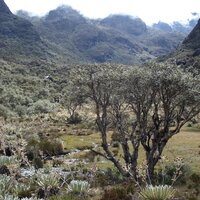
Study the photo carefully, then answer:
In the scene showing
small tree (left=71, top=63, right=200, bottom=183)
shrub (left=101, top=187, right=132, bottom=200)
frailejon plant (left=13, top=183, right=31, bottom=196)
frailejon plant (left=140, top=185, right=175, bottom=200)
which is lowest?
shrub (left=101, top=187, right=132, bottom=200)

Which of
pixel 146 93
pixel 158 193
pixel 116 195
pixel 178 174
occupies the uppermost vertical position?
pixel 146 93

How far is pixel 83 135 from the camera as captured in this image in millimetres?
61219

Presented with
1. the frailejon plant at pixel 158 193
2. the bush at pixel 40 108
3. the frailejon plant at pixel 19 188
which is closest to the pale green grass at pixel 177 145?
the frailejon plant at pixel 19 188

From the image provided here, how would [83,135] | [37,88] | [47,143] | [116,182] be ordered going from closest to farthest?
[116,182]
[47,143]
[83,135]
[37,88]

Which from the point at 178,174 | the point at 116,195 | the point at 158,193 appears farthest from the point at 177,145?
the point at 158,193

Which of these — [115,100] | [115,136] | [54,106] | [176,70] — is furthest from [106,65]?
[54,106]

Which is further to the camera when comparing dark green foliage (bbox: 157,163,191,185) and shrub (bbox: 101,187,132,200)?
dark green foliage (bbox: 157,163,191,185)

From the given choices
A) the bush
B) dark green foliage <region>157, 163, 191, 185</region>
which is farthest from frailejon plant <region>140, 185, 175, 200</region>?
the bush

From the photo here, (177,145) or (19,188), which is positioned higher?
(19,188)

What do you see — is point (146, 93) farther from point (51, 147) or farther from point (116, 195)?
point (51, 147)

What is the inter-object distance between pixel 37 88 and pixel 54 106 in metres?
40.6

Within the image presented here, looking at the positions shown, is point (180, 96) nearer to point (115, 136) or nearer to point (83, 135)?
point (115, 136)

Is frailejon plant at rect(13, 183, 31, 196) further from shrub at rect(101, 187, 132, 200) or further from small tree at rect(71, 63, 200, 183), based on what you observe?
small tree at rect(71, 63, 200, 183)

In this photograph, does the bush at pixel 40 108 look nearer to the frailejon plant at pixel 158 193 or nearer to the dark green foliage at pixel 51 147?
the dark green foliage at pixel 51 147
